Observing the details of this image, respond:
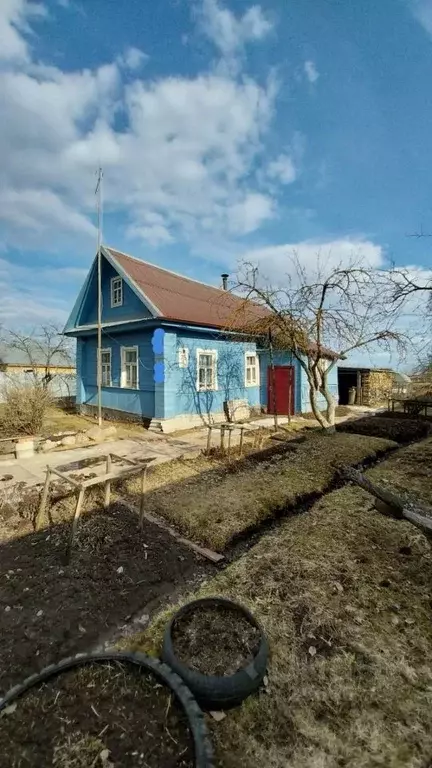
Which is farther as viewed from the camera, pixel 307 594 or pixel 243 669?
pixel 307 594

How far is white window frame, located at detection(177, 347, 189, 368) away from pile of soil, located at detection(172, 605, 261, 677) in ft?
31.3

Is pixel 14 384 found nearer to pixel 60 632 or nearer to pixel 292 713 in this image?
pixel 60 632

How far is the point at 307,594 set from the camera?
10.5 ft

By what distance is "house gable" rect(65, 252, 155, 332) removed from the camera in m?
12.3

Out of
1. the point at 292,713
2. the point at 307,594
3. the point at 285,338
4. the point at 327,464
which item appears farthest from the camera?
the point at 285,338

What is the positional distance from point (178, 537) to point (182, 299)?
10.6 m

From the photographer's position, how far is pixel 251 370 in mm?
15352

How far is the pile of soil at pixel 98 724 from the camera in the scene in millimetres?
1691

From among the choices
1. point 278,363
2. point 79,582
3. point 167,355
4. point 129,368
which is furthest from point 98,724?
point 278,363

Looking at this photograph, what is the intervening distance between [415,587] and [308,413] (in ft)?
42.6

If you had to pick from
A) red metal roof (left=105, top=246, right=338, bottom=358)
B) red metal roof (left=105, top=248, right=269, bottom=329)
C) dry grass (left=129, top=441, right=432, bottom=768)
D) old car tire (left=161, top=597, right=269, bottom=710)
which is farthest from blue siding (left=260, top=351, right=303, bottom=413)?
old car tire (left=161, top=597, right=269, bottom=710)

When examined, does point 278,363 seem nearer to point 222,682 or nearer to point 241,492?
point 241,492

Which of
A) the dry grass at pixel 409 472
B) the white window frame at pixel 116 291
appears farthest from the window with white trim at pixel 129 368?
the dry grass at pixel 409 472

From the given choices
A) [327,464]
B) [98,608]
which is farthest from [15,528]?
[327,464]
